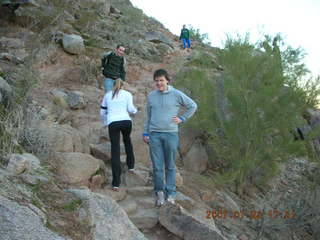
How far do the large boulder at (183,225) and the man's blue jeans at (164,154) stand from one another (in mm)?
248

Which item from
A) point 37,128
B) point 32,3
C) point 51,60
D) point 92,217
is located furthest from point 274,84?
point 32,3

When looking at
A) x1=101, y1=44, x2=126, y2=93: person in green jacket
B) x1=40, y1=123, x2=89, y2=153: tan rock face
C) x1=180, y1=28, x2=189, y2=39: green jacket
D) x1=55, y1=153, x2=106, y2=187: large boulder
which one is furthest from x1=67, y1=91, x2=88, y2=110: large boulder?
x1=180, y1=28, x2=189, y2=39: green jacket

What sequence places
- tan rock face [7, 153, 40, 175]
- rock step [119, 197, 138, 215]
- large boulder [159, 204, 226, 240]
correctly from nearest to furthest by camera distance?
tan rock face [7, 153, 40, 175] < large boulder [159, 204, 226, 240] < rock step [119, 197, 138, 215]

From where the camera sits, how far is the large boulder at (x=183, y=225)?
428 centimetres

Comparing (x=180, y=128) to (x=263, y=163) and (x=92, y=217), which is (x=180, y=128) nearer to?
(x=263, y=163)

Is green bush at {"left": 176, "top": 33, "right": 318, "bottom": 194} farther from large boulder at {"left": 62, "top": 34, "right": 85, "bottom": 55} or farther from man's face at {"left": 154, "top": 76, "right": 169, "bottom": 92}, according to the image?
large boulder at {"left": 62, "top": 34, "right": 85, "bottom": 55}

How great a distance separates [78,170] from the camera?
4.74 m

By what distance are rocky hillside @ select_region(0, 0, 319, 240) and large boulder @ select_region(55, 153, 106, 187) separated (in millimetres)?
13

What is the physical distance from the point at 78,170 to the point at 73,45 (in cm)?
782

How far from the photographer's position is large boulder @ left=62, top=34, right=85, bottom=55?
11727mm

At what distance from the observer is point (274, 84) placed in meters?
6.86

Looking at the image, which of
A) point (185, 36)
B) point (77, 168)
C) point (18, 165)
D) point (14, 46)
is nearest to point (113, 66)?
point (77, 168)

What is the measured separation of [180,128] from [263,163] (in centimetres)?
197
